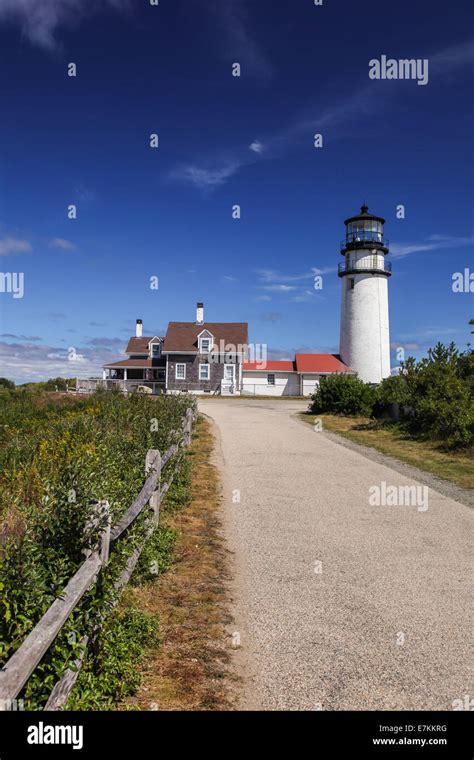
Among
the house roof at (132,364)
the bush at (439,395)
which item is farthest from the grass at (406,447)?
the house roof at (132,364)

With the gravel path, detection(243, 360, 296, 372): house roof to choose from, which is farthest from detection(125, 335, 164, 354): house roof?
the gravel path

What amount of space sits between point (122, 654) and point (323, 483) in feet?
26.5

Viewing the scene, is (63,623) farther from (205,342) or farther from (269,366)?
(269,366)

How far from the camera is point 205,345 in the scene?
48750 mm

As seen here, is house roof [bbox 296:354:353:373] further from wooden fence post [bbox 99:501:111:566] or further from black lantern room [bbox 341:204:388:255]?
wooden fence post [bbox 99:501:111:566]

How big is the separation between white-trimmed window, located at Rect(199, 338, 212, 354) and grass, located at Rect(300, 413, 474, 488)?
22818mm

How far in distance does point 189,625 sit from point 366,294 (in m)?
41.2

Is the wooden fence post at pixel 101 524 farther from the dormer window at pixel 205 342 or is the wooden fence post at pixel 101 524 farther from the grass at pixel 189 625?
the dormer window at pixel 205 342

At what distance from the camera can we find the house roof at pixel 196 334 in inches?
1927

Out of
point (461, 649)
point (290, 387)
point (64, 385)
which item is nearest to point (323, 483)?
point (461, 649)

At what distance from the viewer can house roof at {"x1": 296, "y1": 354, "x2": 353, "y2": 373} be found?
1913 inches

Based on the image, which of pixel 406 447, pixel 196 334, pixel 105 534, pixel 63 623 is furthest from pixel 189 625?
pixel 196 334

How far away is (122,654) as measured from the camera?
4.32 metres

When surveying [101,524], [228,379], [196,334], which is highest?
[196,334]
